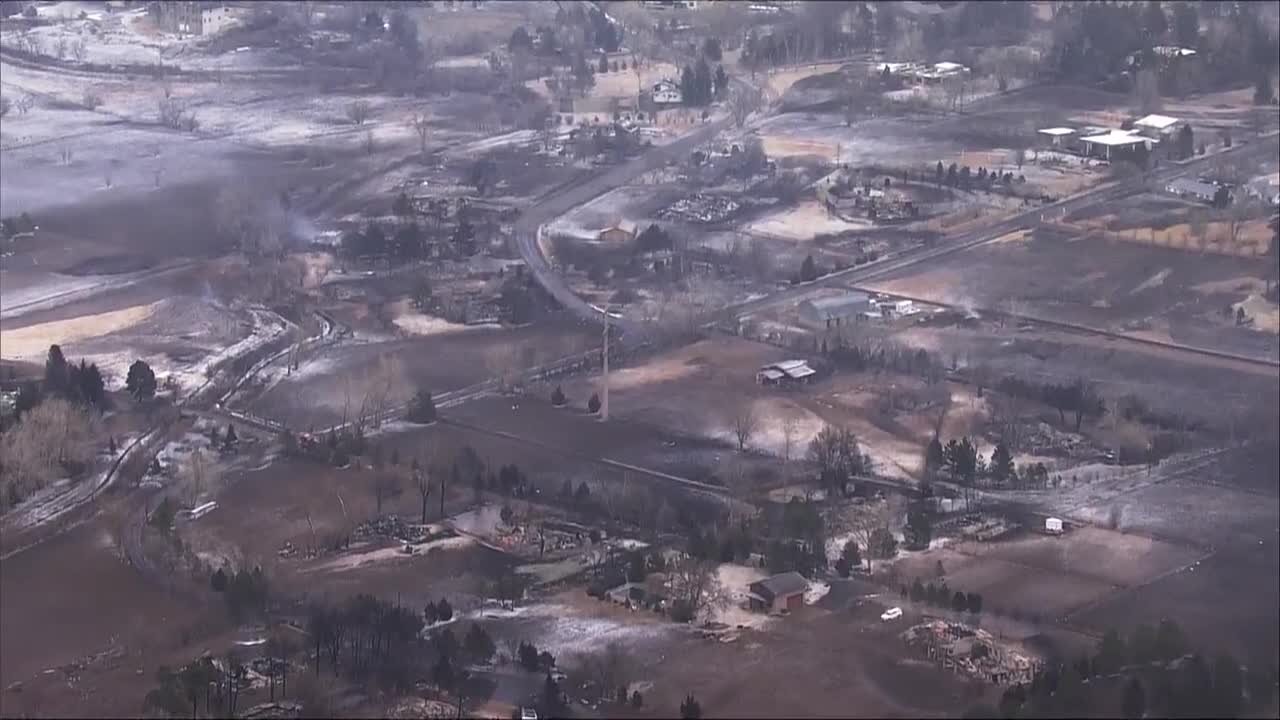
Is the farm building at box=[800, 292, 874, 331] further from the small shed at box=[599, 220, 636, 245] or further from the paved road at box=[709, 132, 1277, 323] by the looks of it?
the small shed at box=[599, 220, 636, 245]

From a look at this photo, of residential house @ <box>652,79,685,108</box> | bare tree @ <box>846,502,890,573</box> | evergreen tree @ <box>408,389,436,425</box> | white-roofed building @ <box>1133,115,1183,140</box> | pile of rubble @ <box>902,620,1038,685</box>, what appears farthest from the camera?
residential house @ <box>652,79,685,108</box>

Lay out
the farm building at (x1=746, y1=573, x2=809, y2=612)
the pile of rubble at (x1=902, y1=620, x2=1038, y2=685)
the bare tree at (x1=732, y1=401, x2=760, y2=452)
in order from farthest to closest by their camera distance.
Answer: the bare tree at (x1=732, y1=401, x2=760, y2=452), the farm building at (x1=746, y1=573, x2=809, y2=612), the pile of rubble at (x1=902, y1=620, x2=1038, y2=685)

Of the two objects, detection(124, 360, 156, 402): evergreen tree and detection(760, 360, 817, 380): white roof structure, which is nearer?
detection(124, 360, 156, 402): evergreen tree

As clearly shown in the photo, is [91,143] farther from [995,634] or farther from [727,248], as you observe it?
[995,634]

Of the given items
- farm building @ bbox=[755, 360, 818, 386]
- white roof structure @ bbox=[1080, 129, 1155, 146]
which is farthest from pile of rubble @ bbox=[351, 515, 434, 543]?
white roof structure @ bbox=[1080, 129, 1155, 146]

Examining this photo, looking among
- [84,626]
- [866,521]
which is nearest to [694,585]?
[866,521]

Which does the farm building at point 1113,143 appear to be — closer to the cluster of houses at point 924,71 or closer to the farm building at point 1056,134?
the farm building at point 1056,134
